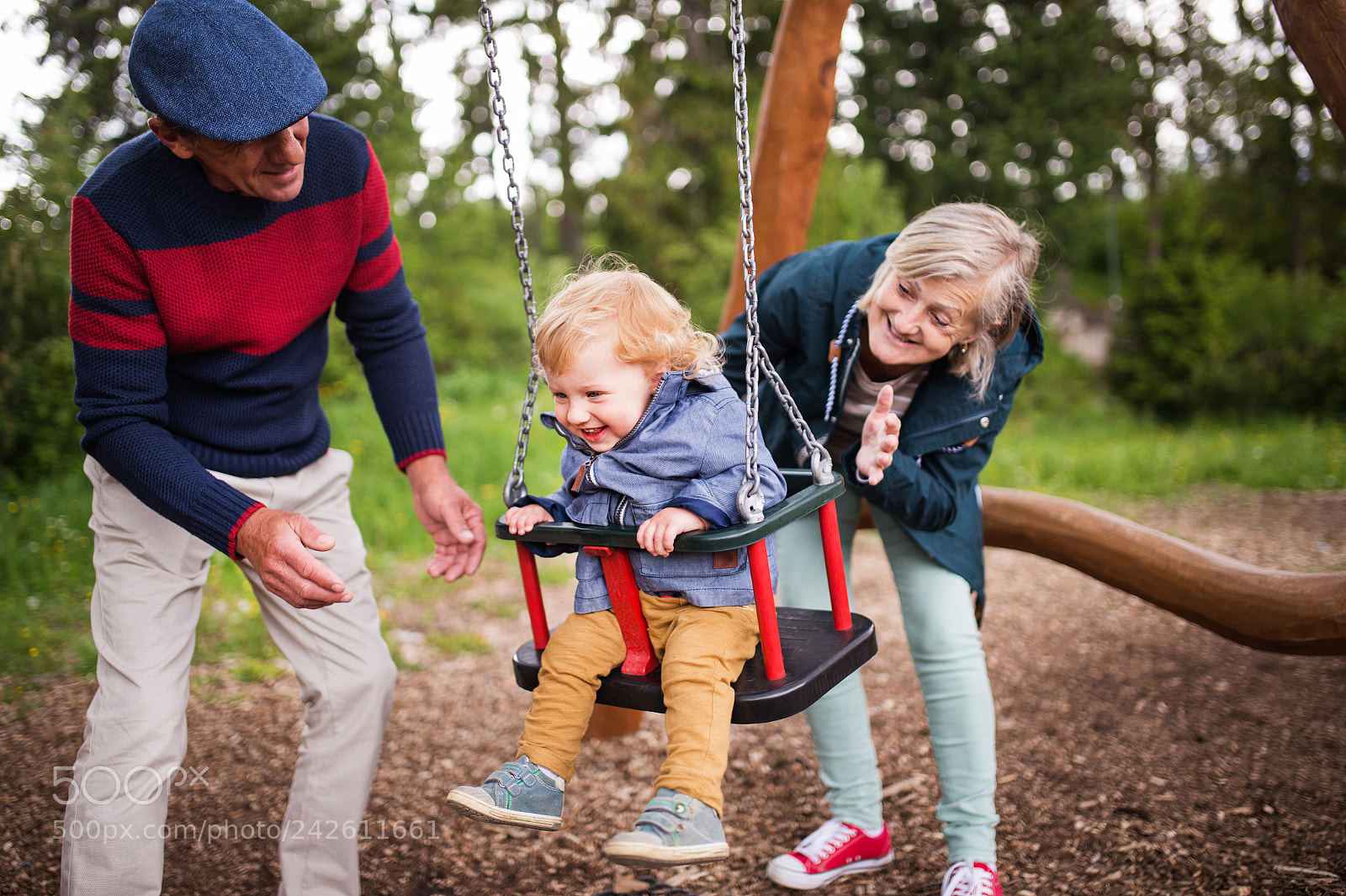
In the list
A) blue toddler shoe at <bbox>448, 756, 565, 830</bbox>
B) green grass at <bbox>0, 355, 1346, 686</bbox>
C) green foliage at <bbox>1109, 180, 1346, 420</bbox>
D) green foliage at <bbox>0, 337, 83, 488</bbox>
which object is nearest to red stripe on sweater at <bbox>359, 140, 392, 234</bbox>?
blue toddler shoe at <bbox>448, 756, 565, 830</bbox>

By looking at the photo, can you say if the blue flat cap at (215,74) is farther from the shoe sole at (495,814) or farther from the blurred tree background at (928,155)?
the blurred tree background at (928,155)

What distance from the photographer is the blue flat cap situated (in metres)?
1.70

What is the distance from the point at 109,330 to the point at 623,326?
100cm

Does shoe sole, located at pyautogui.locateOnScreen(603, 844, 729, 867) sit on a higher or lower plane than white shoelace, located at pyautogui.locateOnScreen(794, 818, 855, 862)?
higher

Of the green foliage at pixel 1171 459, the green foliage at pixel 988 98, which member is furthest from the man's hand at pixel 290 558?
the green foliage at pixel 988 98

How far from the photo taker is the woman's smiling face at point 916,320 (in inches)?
80.1

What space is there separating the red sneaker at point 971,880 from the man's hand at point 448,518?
1350 millimetres

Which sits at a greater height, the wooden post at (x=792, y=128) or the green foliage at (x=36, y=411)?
the wooden post at (x=792, y=128)

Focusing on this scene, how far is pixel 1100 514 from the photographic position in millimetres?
2881

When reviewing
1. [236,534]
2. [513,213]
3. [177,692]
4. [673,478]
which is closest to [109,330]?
[236,534]

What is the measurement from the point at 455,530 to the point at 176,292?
0.81m

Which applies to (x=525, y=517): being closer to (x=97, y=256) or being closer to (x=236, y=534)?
(x=236, y=534)

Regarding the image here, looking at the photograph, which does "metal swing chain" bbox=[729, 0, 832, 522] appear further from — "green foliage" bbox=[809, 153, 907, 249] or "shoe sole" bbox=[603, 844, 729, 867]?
"green foliage" bbox=[809, 153, 907, 249]

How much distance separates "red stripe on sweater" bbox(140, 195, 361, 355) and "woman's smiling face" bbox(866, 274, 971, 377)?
1209mm
